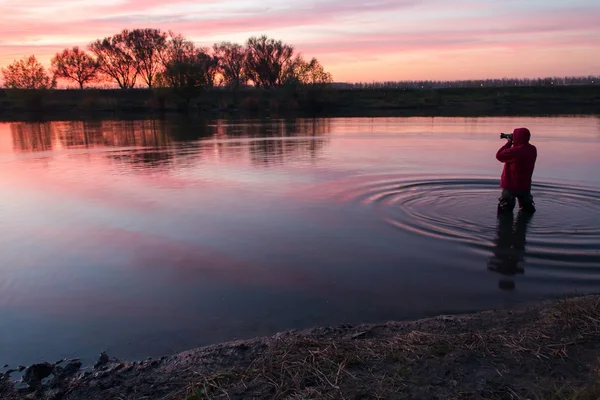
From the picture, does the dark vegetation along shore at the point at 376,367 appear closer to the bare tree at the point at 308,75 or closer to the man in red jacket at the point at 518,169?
the man in red jacket at the point at 518,169

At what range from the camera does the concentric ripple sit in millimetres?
8039

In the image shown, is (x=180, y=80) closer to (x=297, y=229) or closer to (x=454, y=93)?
(x=454, y=93)

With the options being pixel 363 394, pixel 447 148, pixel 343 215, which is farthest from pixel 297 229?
pixel 447 148

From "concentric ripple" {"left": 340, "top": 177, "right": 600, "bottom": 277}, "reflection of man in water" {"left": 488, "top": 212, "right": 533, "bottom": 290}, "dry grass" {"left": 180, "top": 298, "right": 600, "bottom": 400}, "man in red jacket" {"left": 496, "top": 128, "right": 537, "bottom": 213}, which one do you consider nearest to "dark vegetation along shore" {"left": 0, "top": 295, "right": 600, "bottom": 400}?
"dry grass" {"left": 180, "top": 298, "right": 600, "bottom": 400}

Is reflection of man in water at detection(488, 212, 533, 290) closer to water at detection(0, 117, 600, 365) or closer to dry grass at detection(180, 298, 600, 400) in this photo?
water at detection(0, 117, 600, 365)

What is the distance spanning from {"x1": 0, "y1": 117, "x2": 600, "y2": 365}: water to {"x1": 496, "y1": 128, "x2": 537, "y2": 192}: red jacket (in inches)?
30.7

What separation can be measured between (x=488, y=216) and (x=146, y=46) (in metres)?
106

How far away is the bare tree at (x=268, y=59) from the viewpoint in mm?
99812

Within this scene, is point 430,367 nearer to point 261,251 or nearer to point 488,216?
point 261,251

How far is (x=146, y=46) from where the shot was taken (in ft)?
338

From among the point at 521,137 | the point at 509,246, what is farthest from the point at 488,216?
the point at 509,246

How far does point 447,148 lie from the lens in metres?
22.1

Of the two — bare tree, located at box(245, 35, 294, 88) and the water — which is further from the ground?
bare tree, located at box(245, 35, 294, 88)

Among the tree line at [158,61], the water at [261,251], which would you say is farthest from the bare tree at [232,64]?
the water at [261,251]
